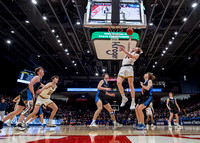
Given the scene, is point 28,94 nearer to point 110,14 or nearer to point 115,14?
point 115,14

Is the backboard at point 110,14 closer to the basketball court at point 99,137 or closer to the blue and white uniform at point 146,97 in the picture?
the blue and white uniform at point 146,97

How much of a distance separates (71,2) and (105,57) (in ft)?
14.6

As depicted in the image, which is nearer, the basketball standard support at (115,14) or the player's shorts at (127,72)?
the player's shorts at (127,72)

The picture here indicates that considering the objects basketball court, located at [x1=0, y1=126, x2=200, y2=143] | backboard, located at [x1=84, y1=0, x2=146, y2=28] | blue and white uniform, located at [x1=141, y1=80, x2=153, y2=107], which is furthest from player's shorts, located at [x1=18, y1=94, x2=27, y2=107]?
blue and white uniform, located at [x1=141, y1=80, x2=153, y2=107]

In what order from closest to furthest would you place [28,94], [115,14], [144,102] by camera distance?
[115,14]
[28,94]
[144,102]

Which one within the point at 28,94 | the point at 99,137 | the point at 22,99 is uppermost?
the point at 28,94

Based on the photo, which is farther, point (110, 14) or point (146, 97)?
point (110, 14)

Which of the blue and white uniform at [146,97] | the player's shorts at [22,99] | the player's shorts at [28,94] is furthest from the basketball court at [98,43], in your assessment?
the player's shorts at [28,94]

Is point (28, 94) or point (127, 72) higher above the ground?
point (127, 72)

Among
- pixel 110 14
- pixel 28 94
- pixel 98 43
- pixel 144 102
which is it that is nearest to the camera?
pixel 28 94

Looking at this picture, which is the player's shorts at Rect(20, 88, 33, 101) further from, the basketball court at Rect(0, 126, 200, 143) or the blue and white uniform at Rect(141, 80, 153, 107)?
the blue and white uniform at Rect(141, 80, 153, 107)

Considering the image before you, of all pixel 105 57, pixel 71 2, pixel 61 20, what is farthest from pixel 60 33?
pixel 105 57

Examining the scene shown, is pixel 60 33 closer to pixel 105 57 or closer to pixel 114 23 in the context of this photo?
pixel 105 57

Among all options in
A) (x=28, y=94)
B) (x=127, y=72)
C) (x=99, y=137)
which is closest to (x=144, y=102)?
(x=127, y=72)
